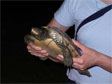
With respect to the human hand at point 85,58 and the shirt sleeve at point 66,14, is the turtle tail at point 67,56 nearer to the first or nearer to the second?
the human hand at point 85,58

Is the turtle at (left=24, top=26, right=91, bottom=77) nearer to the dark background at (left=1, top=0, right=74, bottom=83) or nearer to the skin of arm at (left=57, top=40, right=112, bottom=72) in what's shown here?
the skin of arm at (left=57, top=40, right=112, bottom=72)

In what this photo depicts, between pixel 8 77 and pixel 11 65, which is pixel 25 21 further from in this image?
pixel 8 77

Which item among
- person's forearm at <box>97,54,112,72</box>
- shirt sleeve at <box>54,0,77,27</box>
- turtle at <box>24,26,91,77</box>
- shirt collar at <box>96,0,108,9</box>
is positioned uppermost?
shirt collar at <box>96,0,108,9</box>

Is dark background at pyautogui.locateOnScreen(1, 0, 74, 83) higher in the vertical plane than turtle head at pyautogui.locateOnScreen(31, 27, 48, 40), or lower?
lower

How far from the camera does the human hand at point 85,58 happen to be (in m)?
1.03

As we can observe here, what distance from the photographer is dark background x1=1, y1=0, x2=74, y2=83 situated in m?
3.26

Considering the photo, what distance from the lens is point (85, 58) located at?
1.04 meters

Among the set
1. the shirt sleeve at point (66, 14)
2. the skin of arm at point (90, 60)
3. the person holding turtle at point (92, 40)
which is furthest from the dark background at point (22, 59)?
the skin of arm at point (90, 60)

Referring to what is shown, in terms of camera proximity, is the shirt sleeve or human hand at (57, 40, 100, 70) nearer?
human hand at (57, 40, 100, 70)

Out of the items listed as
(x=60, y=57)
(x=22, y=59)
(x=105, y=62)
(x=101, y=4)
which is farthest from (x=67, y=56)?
(x=22, y=59)

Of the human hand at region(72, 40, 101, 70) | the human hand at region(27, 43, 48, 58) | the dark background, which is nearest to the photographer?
the human hand at region(72, 40, 101, 70)

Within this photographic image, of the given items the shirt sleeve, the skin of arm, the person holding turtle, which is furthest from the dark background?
the skin of arm

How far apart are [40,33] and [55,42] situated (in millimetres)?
72

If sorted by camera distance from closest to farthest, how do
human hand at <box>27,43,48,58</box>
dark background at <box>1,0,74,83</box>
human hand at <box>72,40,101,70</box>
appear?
1. human hand at <box>72,40,101,70</box>
2. human hand at <box>27,43,48,58</box>
3. dark background at <box>1,0,74,83</box>
